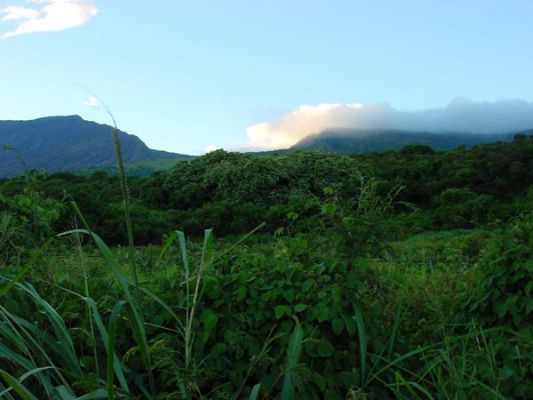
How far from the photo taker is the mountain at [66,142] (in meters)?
123

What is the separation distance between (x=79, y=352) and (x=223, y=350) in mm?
Result: 809

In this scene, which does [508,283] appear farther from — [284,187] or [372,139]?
[372,139]

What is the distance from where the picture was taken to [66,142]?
145000 millimetres

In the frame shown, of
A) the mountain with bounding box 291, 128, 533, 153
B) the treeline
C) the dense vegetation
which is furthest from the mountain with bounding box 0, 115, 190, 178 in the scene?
the dense vegetation

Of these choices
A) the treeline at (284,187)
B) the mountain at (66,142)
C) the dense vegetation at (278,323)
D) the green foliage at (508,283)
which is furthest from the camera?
the mountain at (66,142)

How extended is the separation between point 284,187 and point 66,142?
13008cm

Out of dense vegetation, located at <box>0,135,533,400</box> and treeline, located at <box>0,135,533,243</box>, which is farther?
treeline, located at <box>0,135,533,243</box>

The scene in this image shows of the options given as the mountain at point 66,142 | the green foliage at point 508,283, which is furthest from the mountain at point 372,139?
the green foliage at point 508,283

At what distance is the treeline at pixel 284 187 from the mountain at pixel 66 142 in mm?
91810

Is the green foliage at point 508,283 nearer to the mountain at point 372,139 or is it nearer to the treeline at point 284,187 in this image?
the treeline at point 284,187

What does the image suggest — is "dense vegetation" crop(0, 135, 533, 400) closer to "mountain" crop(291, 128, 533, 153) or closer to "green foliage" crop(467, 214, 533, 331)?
"green foliage" crop(467, 214, 533, 331)

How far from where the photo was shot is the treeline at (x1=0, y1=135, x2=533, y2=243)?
17406 mm

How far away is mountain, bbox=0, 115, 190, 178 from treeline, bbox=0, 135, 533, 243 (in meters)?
91.8

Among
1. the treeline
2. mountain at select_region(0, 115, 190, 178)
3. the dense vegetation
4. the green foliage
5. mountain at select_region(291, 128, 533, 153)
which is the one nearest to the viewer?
the dense vegetation
